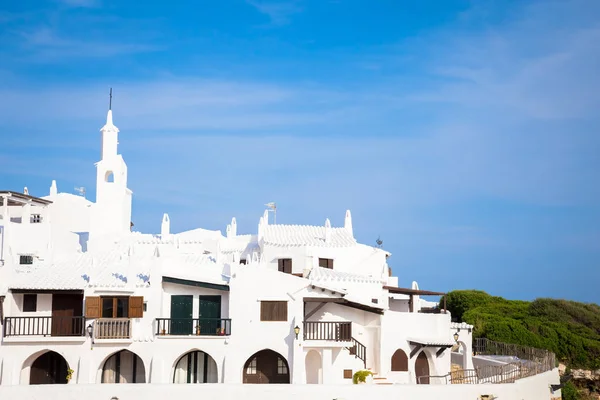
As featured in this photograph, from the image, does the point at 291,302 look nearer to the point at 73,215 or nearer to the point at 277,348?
the point at 277,348

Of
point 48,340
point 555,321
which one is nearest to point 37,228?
point 48,340

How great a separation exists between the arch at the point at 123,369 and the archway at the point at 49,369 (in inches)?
84.0

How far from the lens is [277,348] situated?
139ft

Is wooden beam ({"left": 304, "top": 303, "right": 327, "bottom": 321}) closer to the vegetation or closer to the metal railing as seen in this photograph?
the metal railing

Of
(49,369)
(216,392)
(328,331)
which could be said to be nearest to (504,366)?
(328,331)

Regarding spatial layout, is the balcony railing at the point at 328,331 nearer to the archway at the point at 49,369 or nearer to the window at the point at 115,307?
the window at the point at 115,307

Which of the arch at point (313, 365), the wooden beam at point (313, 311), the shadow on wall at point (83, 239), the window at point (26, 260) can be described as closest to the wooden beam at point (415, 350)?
the wooden beam at point (313, 311)

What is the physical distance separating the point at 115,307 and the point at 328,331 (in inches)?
413

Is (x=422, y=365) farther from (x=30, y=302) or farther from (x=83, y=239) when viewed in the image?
(x=83, y=239)

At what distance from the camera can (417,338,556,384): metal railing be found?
1724 inches

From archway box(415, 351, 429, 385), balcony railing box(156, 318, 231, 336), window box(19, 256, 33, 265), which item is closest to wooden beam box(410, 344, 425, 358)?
archway box(415, 351, 429, 385)

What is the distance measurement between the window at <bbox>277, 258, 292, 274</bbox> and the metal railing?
975 centimetres

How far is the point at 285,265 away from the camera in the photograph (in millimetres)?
51000

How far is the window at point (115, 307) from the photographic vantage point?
43000mm
